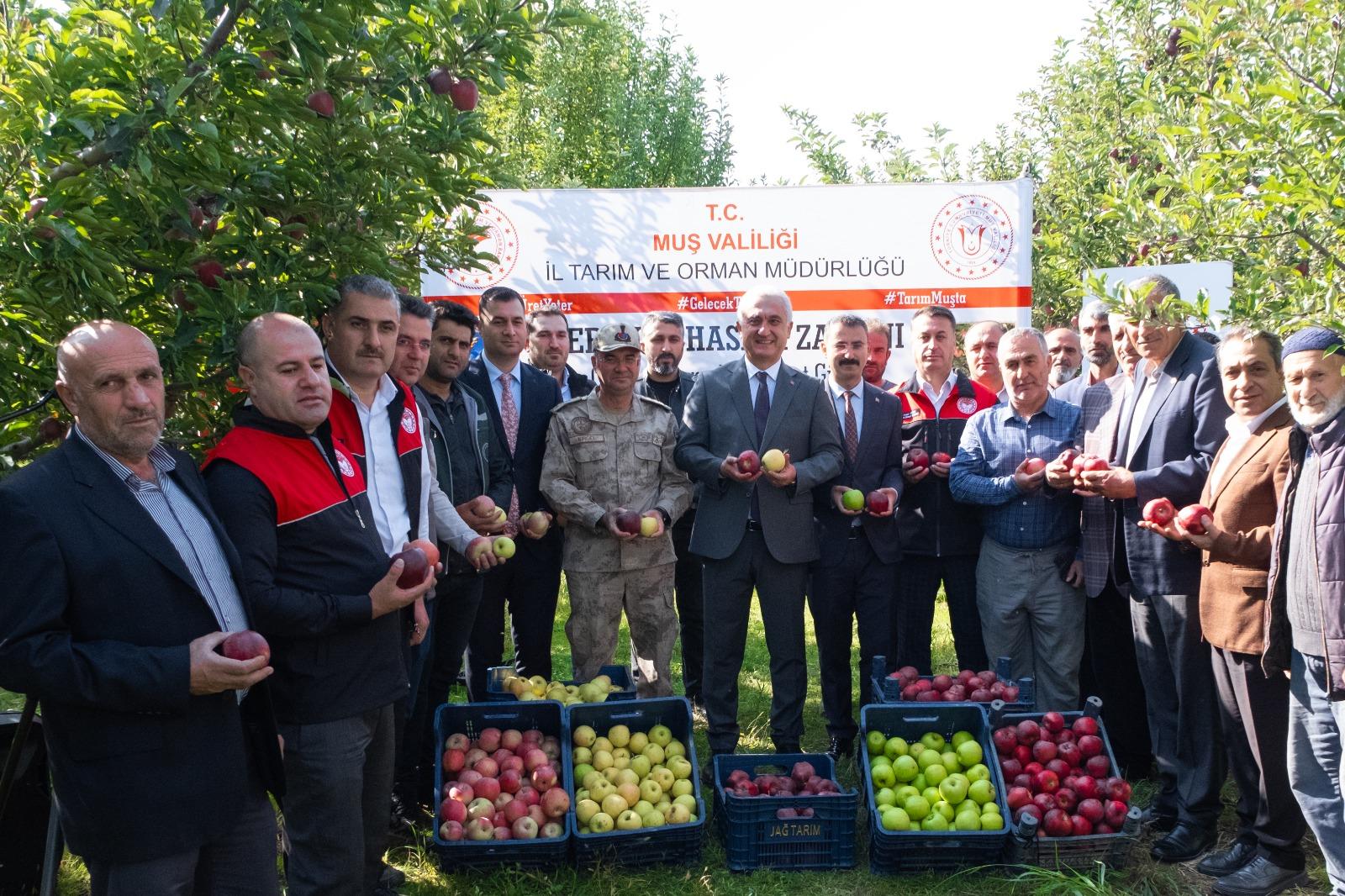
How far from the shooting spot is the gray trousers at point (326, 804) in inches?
129

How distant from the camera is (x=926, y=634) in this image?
20.5 ft

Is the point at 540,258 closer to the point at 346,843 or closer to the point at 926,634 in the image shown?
the point at 926,634

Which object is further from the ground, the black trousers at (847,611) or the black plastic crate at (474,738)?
the black trousers at (847,611)

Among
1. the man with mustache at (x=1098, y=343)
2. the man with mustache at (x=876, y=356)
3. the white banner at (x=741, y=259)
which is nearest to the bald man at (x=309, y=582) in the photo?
the man with mustache at (x=876, y=356)

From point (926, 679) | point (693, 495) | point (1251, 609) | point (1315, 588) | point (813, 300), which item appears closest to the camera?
point (1315, 588)

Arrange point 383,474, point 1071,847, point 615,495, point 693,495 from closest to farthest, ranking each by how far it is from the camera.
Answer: point 383,474, point 1071,847, point 615,495, point 693,495

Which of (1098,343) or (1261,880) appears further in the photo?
(1098,343)

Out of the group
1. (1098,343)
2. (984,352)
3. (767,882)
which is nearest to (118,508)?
(767,882)

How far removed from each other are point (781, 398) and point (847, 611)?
1299 mm

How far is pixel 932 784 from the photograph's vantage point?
4633 millimetres

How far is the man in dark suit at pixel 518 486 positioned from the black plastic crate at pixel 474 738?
818mm

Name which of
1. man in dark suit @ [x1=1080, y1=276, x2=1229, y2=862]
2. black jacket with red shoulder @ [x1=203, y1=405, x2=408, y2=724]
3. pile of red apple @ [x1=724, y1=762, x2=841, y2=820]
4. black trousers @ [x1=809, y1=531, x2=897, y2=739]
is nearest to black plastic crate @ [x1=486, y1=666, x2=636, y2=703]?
pile of red apple @ [x1=724, y1=762, x2=841, y2=820]

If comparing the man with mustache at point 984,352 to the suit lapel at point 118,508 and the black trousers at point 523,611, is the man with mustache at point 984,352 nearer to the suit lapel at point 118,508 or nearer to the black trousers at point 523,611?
the black trousers at point 523,611

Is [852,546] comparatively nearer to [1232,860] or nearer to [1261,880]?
[1232,860]
